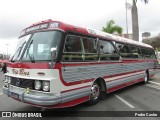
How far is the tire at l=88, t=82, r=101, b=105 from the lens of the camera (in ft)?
26.4

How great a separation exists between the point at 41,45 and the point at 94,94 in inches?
110

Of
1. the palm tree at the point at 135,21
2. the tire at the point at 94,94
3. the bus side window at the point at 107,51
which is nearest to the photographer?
the tire at the point at 94,94

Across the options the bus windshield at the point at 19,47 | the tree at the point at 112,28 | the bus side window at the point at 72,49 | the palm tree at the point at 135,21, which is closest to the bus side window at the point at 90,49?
the bus side window at the point at 72,49

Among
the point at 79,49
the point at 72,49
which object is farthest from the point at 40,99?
the point at 79,49

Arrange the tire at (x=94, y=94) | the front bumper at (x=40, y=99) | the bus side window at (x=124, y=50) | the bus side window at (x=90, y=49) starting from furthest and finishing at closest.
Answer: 1. the bus side window at (x=124, y=50)
2. the tire at (x=94, y=94)
3. the bus side window at (x=90, y=49)
4. the front bumper at (x=40, y=99)

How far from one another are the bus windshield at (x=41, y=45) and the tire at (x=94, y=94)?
7.81 ft

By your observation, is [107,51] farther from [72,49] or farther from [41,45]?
[41,45]

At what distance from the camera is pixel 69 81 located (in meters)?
6.64

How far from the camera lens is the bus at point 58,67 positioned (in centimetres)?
616

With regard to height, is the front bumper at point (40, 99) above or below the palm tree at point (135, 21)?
below

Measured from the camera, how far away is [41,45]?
6.71 metres

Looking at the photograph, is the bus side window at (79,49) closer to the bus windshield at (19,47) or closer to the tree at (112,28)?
the bus windshield at (19,47)

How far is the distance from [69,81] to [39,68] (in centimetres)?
98

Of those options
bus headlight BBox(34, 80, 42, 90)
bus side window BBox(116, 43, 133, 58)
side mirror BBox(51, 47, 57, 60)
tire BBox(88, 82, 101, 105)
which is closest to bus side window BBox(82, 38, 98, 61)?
tire BBox(88, 82, 101, 105)
